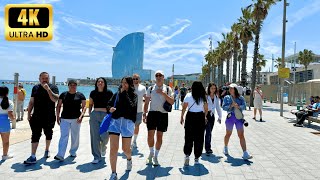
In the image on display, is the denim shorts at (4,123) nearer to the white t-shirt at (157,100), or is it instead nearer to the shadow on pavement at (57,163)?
the shadow on pavement at (57,163)

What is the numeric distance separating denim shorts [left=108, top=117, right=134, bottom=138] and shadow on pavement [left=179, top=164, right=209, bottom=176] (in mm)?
1397

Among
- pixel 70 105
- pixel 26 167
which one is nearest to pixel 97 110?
pixel 70 105

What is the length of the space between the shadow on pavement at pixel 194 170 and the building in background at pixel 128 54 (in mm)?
134221

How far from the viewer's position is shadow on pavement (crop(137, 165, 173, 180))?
6005 mm

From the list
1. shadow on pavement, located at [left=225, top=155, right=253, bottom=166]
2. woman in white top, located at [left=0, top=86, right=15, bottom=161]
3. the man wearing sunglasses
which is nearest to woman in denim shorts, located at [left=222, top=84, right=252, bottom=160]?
shadow on pavement, located at [left=225, top=155, right=253, bottom=166]

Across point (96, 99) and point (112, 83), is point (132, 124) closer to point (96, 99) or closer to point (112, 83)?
point (96, 99)

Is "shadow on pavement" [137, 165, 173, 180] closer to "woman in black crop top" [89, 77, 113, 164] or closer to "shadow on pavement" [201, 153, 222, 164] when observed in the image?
"woman in black crop top" [89, 77, 113, 164]

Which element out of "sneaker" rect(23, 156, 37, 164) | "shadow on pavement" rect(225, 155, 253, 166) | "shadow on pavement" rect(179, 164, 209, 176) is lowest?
"shadow on pavement" rect(225, 155, 253, 166)

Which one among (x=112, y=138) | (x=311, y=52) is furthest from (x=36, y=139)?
(x=311, y=52)

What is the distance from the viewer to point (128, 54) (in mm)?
143500

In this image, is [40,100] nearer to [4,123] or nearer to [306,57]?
[4,123]

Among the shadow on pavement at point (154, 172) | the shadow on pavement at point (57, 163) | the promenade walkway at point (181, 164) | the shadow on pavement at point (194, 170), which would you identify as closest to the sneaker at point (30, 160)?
the promenade walkway at point (181, 164)

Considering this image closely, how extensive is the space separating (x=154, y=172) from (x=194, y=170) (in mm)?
796

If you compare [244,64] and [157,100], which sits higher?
[244,64]
